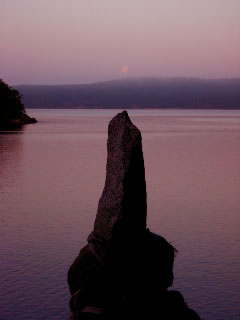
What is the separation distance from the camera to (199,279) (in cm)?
1650

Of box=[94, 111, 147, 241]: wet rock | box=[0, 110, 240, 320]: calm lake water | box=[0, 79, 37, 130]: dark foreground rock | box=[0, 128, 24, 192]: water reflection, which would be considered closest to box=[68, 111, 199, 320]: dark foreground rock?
box=[94, 111, 147, 241]: wet rock

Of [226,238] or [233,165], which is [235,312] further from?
[233,165]

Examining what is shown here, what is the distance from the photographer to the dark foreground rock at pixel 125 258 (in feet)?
37.6

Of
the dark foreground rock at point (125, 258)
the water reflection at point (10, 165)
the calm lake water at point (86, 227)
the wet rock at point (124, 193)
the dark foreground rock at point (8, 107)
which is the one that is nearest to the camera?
the dark foreground rock at point (125, 258)

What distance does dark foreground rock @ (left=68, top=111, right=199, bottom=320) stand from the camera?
1147 centimetres

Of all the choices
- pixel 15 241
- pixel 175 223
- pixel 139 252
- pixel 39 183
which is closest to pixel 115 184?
pixel 139 252

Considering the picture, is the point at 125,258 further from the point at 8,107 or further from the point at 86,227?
the point at 8,107

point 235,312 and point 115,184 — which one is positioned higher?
point 115,184

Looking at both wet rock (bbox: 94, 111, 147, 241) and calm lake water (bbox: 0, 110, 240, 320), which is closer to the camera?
wet rock (bbox: 94, 111, 147, 241)

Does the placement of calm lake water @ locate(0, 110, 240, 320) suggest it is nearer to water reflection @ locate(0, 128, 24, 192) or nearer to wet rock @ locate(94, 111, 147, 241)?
water reflection @ locate(0, 128, 24, 192)

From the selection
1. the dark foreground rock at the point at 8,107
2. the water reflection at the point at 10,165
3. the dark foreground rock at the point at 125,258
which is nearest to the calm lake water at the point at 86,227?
the water reflection at the point at 10,165

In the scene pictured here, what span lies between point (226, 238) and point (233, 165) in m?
31.2

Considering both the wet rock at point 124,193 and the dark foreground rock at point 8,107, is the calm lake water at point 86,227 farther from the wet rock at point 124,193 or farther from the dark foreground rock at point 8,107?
the dark foreground rock at point 8,107

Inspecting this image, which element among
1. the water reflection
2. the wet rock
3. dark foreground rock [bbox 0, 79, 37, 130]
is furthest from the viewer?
dark foreground rock [bbox 0, 79, 37, 130]
